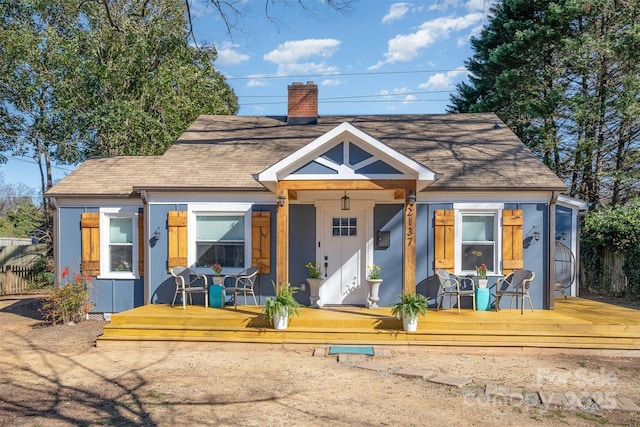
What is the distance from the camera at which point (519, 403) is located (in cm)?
533

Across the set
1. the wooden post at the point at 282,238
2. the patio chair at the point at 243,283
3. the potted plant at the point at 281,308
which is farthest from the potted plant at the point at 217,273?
the potted plant at the point at 281,308

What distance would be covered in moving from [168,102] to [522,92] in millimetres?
14264

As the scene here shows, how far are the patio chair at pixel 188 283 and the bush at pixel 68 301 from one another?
73.6 inches

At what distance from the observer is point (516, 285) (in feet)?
29.9

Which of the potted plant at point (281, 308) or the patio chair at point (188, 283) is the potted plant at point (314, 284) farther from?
the patio chair at point (188, 283)

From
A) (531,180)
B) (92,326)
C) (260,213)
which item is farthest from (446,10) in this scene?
(92,326)

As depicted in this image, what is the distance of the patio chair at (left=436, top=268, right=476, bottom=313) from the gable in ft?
6.19

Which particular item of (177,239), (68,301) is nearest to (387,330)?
(177,239)

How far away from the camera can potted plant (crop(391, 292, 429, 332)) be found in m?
7.86

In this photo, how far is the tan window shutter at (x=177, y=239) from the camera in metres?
9.71

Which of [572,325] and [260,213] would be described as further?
[260,213]

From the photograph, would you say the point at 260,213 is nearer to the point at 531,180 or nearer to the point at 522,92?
the point at 531,180

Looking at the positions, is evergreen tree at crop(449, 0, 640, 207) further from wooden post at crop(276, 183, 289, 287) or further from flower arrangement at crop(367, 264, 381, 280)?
wooden post at crop(276, 183, 289, 287)

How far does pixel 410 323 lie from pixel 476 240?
9.06ft
